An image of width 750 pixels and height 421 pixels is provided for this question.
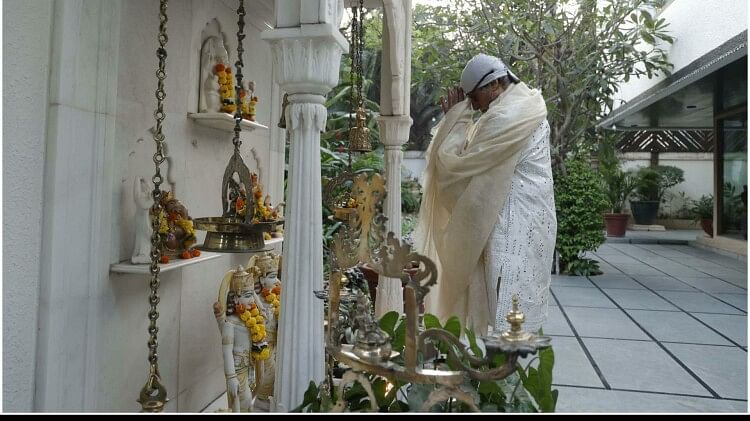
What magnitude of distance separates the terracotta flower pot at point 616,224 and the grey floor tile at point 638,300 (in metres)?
7.81

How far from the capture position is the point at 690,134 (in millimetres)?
17781

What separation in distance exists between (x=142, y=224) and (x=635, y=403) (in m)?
3.09

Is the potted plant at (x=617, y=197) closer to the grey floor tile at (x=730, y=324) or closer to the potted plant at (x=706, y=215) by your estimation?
the potted plant at (x=706, y=215)

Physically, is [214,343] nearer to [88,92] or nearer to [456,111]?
[88,92]

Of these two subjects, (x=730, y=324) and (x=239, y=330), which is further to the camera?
(x=730, y=324)

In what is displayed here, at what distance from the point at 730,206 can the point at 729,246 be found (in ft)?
3.61

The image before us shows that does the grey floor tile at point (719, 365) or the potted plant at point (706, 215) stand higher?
the potted plant at point (706, 215)

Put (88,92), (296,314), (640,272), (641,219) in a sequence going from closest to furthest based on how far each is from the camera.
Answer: (296,314) < (88,92) < (640,272) < (641,219)

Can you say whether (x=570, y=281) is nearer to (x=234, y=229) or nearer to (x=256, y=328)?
(x=256, y=328)

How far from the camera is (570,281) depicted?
790 centimetres

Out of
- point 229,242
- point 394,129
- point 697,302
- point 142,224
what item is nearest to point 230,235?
point 229,242

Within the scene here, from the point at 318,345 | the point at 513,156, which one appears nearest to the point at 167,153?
the point at 318,345

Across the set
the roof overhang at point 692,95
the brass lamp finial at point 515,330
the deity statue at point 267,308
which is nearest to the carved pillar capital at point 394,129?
the deity statue at point 267,308

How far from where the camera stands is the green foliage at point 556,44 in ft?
26.7
